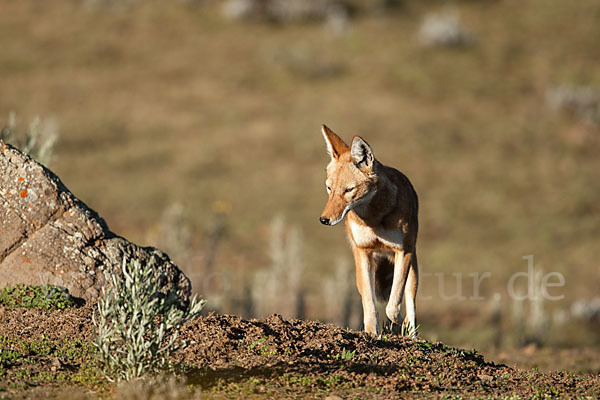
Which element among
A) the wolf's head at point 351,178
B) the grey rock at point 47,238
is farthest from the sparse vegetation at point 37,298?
the wolf's head at point 351,178

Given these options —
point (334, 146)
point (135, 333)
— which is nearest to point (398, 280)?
point (334, 146)

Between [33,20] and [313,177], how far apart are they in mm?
23054

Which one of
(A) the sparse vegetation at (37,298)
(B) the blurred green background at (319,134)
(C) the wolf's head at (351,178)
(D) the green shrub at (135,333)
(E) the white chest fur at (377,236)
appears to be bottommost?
(D) the green shrub at (135,333)

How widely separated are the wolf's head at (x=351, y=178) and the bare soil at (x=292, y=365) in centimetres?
140

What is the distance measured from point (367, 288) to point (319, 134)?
23744 millimetres

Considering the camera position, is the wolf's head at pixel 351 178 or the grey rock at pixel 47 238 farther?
the grey rock at pixel 47 238

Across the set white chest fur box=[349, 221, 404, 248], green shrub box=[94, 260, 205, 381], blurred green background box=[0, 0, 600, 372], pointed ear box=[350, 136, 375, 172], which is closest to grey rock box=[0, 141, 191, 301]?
green shrub box=[94, 260, 205, 381]

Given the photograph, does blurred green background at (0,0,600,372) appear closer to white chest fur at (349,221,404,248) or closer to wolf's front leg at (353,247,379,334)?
wolf's front leg at (353,247,379,334)

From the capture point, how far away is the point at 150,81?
38062 millimetres

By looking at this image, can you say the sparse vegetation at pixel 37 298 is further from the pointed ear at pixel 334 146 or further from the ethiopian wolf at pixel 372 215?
the pointed ear at pixel 334 146

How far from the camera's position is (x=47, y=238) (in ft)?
27.5

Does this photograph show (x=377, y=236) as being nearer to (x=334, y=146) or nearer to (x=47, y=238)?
(x=334, y=146)

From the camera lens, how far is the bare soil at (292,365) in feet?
21.0

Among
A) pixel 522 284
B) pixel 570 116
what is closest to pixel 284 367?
pixel 522 284
